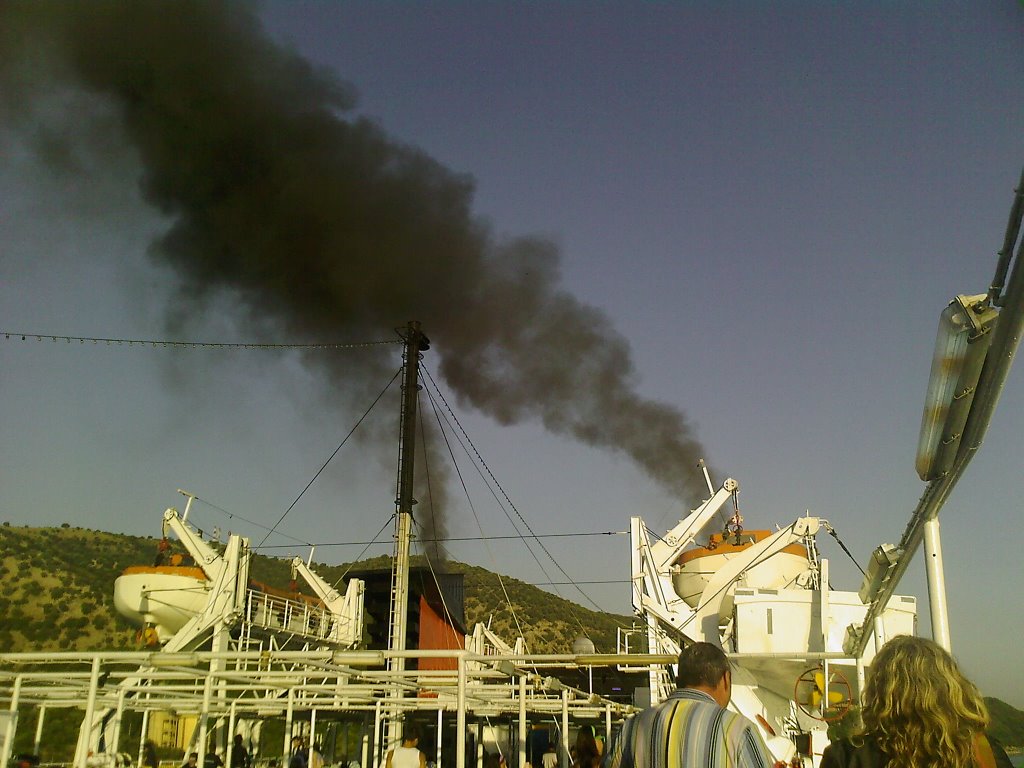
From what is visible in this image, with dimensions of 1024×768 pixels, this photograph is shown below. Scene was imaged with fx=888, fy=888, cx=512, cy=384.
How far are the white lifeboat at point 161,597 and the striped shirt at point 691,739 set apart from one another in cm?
1932

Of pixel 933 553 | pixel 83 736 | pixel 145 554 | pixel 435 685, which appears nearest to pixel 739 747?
pixel 933 553

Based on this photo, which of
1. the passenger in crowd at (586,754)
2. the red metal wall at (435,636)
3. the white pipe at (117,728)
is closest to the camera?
the passenger in crowd at (586,754)

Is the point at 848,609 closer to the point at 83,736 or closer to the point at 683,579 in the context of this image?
the point at 683,579

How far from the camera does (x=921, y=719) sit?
293 centimetres

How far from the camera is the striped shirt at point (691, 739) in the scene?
328 cm

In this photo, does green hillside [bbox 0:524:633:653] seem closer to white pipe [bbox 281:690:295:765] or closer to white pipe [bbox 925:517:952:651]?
white pipe [bbox 281:690:295:765]

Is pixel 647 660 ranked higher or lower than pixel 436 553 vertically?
lower

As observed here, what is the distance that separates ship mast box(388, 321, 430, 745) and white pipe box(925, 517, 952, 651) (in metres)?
14.2

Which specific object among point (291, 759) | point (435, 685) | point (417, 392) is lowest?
point (291, 759)

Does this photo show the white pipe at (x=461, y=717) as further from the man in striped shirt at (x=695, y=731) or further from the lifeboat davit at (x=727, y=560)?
the lifeboat davit at (x=727, y=560)

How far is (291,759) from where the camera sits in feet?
59.6

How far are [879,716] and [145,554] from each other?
75801 millimetres

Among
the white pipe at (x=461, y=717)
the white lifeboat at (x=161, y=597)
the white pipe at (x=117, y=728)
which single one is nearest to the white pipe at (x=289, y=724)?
the white pipe at (x=117, y=728)

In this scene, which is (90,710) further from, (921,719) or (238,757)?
(921,719)
